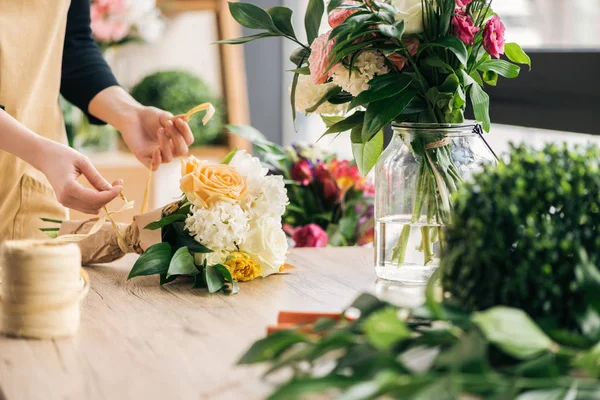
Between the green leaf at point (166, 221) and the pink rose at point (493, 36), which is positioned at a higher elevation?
the pink rose at point (493, 36)

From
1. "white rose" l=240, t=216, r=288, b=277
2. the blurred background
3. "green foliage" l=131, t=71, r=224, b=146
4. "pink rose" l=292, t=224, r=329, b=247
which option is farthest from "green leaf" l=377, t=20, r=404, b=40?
"green foliage" l=131, t=71, r=224, b=146

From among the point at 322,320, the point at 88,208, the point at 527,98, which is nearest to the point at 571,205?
the point at 322,320

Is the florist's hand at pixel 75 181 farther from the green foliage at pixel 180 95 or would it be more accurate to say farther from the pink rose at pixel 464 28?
the green foliage at pixel 180 95

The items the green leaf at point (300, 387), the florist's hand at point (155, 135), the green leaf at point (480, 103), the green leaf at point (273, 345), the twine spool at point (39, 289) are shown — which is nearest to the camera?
the green leaf at point (300, 387)

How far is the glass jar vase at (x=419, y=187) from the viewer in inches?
41.4

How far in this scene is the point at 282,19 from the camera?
115 cm

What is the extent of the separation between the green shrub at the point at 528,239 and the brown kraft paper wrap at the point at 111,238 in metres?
0.55

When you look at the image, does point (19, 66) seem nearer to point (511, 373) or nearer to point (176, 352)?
point (176, 352)

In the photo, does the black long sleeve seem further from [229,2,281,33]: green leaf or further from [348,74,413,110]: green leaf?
[348,74,413,110]: green leaf

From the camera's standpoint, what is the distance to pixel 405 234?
3.58 feet

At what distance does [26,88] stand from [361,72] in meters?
0.77

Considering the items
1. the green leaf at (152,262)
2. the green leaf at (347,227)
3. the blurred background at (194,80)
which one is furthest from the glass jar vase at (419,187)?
the blurred background at (194,80)

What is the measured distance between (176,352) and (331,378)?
0.29 meters

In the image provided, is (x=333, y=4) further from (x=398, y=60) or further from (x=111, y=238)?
(x=111, y=238)
